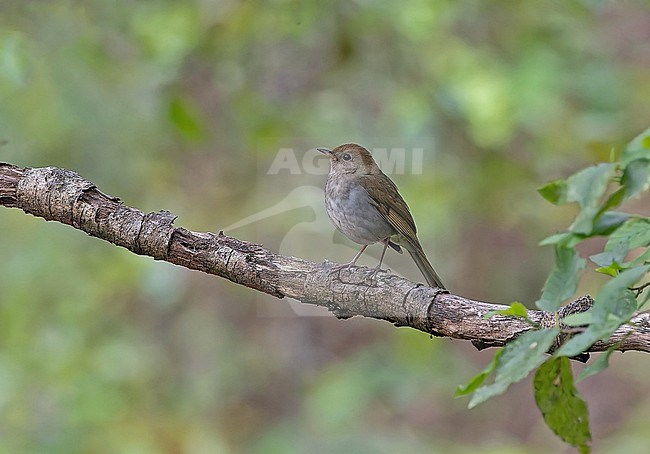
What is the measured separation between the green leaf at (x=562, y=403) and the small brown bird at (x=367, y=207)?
1700mm

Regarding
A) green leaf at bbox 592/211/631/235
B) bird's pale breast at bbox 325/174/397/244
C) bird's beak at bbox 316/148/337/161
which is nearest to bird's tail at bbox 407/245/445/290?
bird's pale breast at bbox 325/174/397/244

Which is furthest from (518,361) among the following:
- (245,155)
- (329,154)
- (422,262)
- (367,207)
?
(245,155)

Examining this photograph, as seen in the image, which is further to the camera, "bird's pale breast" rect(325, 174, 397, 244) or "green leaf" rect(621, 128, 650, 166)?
"bird's pale breast" rect(325, 174, 397, 244)

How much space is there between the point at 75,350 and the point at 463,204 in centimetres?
231

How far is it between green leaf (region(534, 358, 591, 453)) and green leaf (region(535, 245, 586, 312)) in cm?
10

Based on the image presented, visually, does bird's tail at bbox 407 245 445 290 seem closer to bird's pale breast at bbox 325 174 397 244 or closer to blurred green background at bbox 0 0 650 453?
bird's pale breast at bbox 325 174 397 244

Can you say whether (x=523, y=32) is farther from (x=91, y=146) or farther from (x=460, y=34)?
(x=91, y=146)

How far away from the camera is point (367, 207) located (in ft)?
10.9

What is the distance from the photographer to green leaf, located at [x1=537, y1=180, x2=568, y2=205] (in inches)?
46.4

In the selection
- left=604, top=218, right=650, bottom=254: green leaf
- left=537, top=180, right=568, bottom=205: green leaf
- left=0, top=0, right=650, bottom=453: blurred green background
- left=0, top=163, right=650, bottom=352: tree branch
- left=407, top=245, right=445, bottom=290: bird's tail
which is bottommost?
left=537, top=180, right=568, bottom=205: green leaf

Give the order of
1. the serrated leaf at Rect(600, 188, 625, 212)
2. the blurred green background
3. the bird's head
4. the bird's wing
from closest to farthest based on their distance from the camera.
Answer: the serrated leaf at Rect(600, 188, 625, 212)
the bird's wing
the bird's head
the blurred green background

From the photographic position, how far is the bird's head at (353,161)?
343cm

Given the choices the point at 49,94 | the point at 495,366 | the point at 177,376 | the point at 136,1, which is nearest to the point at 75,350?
the point at 177,376

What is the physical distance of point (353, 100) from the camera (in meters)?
5.61
